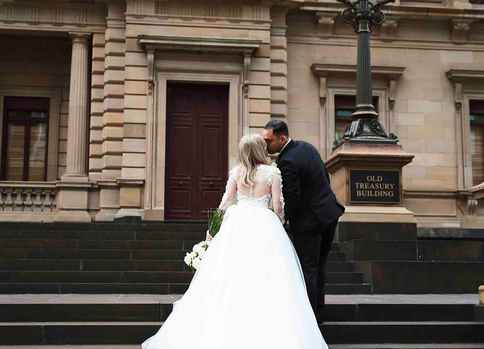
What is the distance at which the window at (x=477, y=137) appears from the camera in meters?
21.5

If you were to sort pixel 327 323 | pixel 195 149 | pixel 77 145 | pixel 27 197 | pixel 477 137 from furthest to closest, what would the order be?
pixel 477 137, pixel 195 149, pixel 77 145, pixel 27 197, pixel 327 323

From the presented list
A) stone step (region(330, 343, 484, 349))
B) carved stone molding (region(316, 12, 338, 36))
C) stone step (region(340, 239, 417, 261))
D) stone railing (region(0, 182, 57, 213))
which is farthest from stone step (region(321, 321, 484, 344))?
carved stone molding (region(316, 12, 338, 36))

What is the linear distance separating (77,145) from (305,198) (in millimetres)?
12906

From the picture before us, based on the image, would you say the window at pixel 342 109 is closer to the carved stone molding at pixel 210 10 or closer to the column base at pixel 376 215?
the carved stone molding at pixel 210 10

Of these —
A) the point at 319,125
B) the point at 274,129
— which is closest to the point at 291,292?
the point at 274,129

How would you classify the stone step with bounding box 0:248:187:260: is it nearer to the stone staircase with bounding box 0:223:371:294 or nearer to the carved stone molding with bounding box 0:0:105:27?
the stone staircase with bounding box 0:223:371:294

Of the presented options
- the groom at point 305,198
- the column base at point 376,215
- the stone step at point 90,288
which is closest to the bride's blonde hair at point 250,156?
the groom at point 305,198

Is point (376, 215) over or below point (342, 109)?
below

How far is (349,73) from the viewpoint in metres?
20.7

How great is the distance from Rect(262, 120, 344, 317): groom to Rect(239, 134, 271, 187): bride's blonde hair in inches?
17.9

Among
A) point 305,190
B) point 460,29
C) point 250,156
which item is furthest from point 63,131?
point 250,156

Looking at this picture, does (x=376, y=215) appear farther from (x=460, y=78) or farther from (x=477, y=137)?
(x=477, y=137)

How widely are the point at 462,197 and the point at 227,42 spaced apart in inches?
323

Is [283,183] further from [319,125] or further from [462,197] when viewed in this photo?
[462,197]
